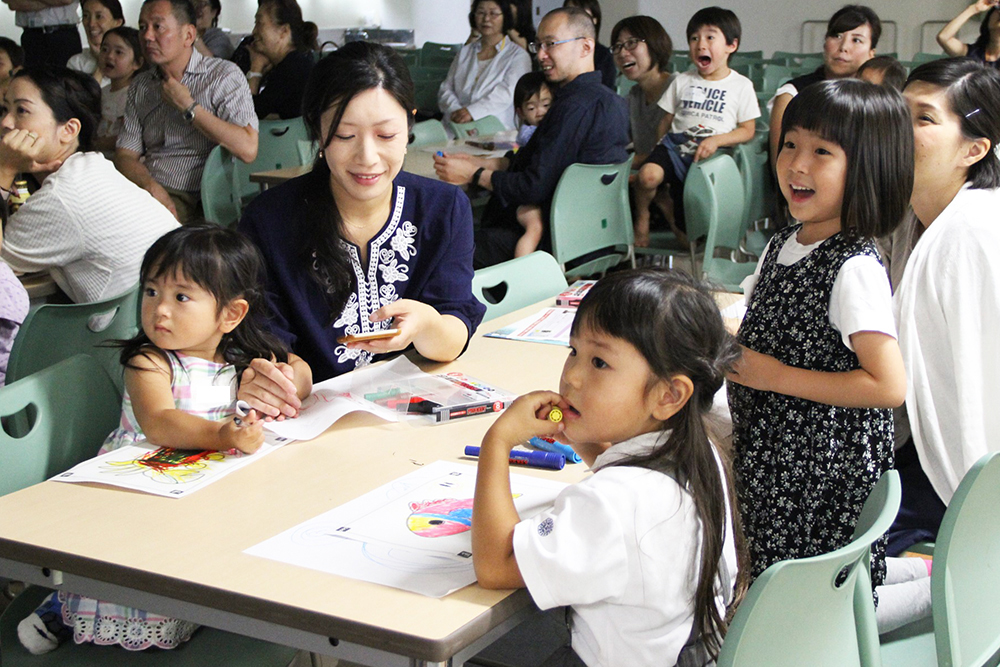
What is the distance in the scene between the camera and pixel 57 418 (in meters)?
1.67

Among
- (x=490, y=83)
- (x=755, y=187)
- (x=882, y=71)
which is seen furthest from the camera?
(x=490, y=83)

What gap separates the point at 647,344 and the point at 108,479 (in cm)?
78

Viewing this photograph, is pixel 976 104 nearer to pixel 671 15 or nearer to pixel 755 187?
pixel 755 187

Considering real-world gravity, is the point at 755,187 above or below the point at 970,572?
above

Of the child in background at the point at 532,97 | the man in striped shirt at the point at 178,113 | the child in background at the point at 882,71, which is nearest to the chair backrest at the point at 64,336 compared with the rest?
the man in striped shirt at the point at 178,113

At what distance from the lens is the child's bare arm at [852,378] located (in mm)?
1537

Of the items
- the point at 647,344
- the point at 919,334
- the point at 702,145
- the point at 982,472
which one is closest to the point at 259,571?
the point at 647,344

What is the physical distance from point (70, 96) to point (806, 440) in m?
2.17

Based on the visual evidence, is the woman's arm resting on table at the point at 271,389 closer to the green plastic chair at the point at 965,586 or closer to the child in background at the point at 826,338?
the child in background at the point at 826,338

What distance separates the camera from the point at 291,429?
5.41 feet

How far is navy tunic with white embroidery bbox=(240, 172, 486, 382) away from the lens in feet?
6.61

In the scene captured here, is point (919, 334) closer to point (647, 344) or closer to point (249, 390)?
point (647, 344)

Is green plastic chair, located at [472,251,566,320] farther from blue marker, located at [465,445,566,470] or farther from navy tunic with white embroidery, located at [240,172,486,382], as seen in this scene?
blue marker, located at [465,445,566,470]

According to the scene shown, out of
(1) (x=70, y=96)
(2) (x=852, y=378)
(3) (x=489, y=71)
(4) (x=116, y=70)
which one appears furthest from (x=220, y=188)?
(2) (x=852, y=378)
